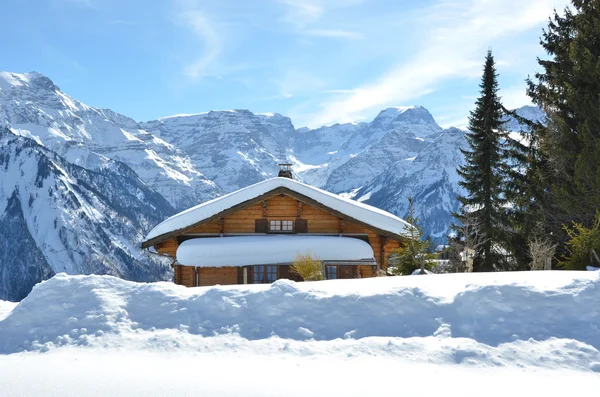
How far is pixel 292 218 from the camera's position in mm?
21797

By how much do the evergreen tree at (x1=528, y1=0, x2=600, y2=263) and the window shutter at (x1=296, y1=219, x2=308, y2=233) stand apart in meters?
9.76

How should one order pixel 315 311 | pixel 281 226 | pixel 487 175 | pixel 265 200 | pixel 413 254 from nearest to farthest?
pixel 315 311 → pixel 413 254 → pixel 265 200 → pixel 281 226 → pixel 487 175

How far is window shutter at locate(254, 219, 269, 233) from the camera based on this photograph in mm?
21609

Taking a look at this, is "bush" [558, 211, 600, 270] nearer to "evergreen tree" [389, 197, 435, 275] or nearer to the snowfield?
the snowfield

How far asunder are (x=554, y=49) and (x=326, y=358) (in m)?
21.1

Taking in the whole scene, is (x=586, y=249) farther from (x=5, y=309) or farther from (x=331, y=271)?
(x=5, y=309)

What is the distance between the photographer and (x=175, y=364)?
23.4 ft

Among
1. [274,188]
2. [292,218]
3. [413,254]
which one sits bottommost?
[413,254]

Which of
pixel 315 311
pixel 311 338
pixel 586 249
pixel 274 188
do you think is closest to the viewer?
pixel 311 338

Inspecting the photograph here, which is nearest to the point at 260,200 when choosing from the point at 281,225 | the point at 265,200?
the point at 265,200

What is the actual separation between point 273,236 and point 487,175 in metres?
12.7

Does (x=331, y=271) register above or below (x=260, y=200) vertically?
below

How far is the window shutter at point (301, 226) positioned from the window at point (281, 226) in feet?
0.92

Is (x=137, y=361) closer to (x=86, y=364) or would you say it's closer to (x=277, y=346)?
(x=86, y=364)
